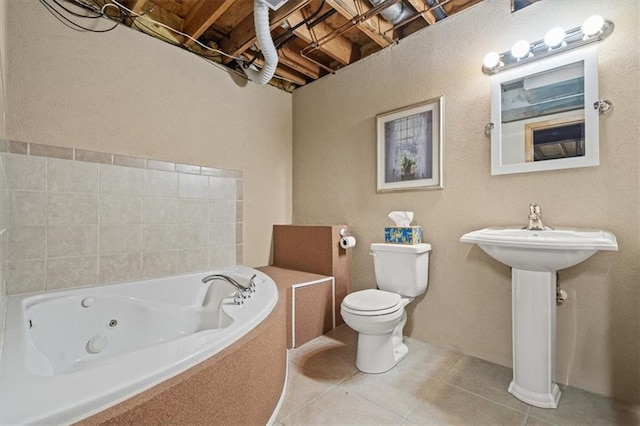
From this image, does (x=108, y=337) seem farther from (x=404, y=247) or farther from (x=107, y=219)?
(x=404, y=247)

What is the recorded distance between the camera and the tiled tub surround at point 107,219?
157 cm

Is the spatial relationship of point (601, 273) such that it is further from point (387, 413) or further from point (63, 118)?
point (63, 118)

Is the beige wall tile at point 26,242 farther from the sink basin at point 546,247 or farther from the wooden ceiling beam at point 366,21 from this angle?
the sink basin at point 546,247

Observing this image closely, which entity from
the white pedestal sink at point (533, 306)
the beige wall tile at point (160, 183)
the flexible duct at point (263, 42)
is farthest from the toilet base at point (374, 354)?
the flexible duct at point (263, 42)

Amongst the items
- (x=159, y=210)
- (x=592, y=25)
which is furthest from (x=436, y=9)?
(x=159, y=210)

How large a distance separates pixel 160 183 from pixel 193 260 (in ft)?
2.07

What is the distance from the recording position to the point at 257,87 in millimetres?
2730

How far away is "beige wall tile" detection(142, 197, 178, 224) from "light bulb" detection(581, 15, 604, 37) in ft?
8.81

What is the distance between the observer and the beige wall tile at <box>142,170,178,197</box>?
201cm

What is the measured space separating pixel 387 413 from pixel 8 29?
283 centimetres

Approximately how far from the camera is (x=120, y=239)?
188 cm

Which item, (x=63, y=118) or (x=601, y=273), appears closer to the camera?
(x=601, y=273)

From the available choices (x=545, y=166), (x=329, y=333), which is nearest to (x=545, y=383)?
(x=545, y=166)

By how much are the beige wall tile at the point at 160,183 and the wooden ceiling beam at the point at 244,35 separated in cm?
113
